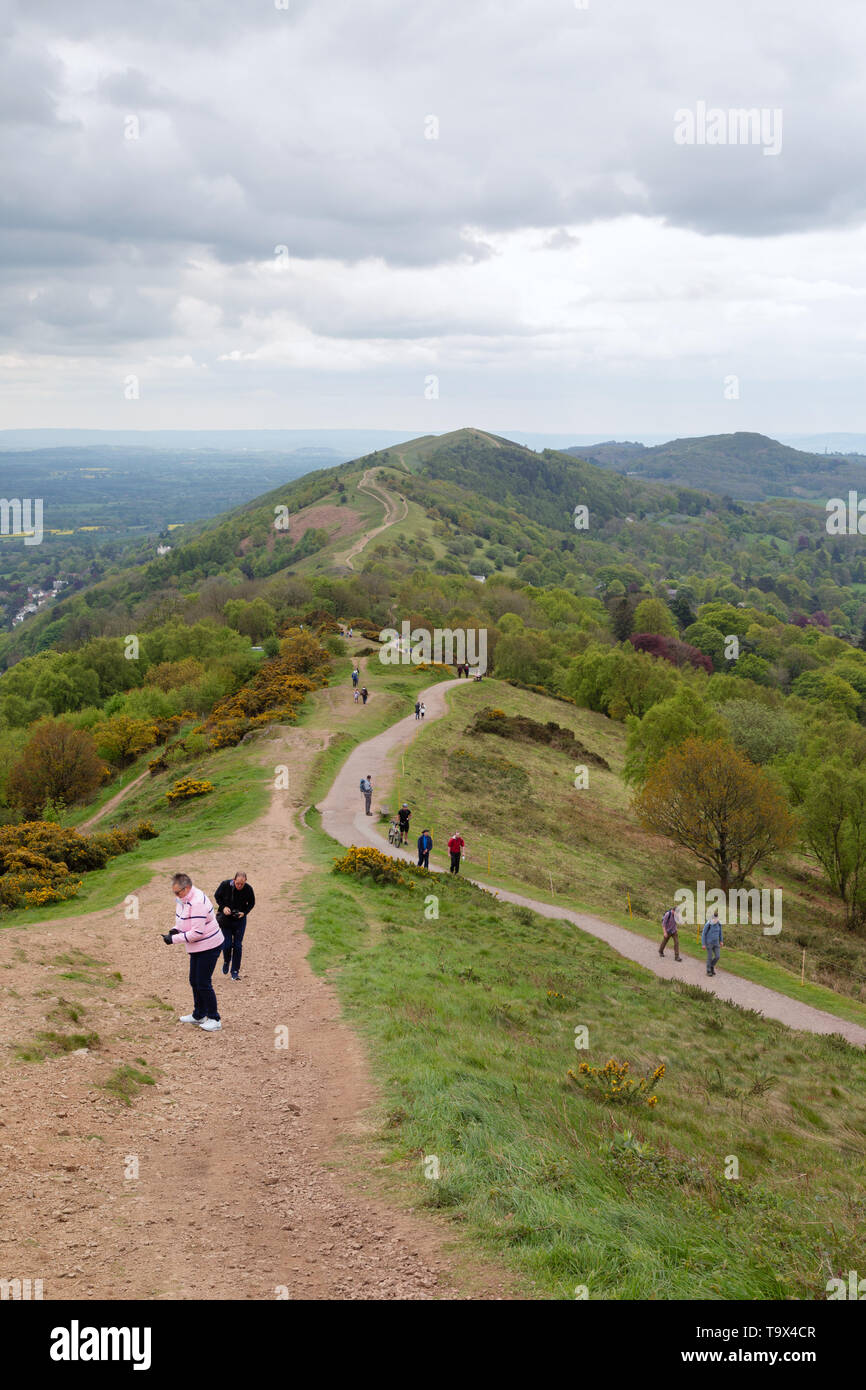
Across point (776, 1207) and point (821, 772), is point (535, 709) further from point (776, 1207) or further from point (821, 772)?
point (776, 1207)

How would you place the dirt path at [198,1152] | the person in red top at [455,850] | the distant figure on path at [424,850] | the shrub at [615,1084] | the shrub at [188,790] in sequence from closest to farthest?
the dirt path at [198,1152], the shrub at [615,1084], the distant figure on path at [424,850], the person in red top at [455,850], the shrub at [188,790]

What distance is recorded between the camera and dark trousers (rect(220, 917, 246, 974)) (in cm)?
1334

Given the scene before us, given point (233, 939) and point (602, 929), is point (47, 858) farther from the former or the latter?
point (602, 929)

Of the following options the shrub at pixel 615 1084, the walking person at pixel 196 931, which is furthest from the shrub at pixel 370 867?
the shrub at pixel 615 1084

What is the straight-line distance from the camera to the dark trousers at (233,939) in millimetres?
13336

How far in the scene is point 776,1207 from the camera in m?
8.03

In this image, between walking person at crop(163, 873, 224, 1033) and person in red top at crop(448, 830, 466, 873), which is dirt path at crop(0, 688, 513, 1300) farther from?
person in red top at crop(448, 830, 466, 873)

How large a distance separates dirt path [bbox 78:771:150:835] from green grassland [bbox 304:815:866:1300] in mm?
19007

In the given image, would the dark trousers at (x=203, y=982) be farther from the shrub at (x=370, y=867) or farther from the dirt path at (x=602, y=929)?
the dirt path at (x=602, y=929)

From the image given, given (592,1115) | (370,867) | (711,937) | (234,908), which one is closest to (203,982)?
(234,908)

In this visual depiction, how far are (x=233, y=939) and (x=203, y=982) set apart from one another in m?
2.42

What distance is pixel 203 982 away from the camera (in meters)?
11.2
